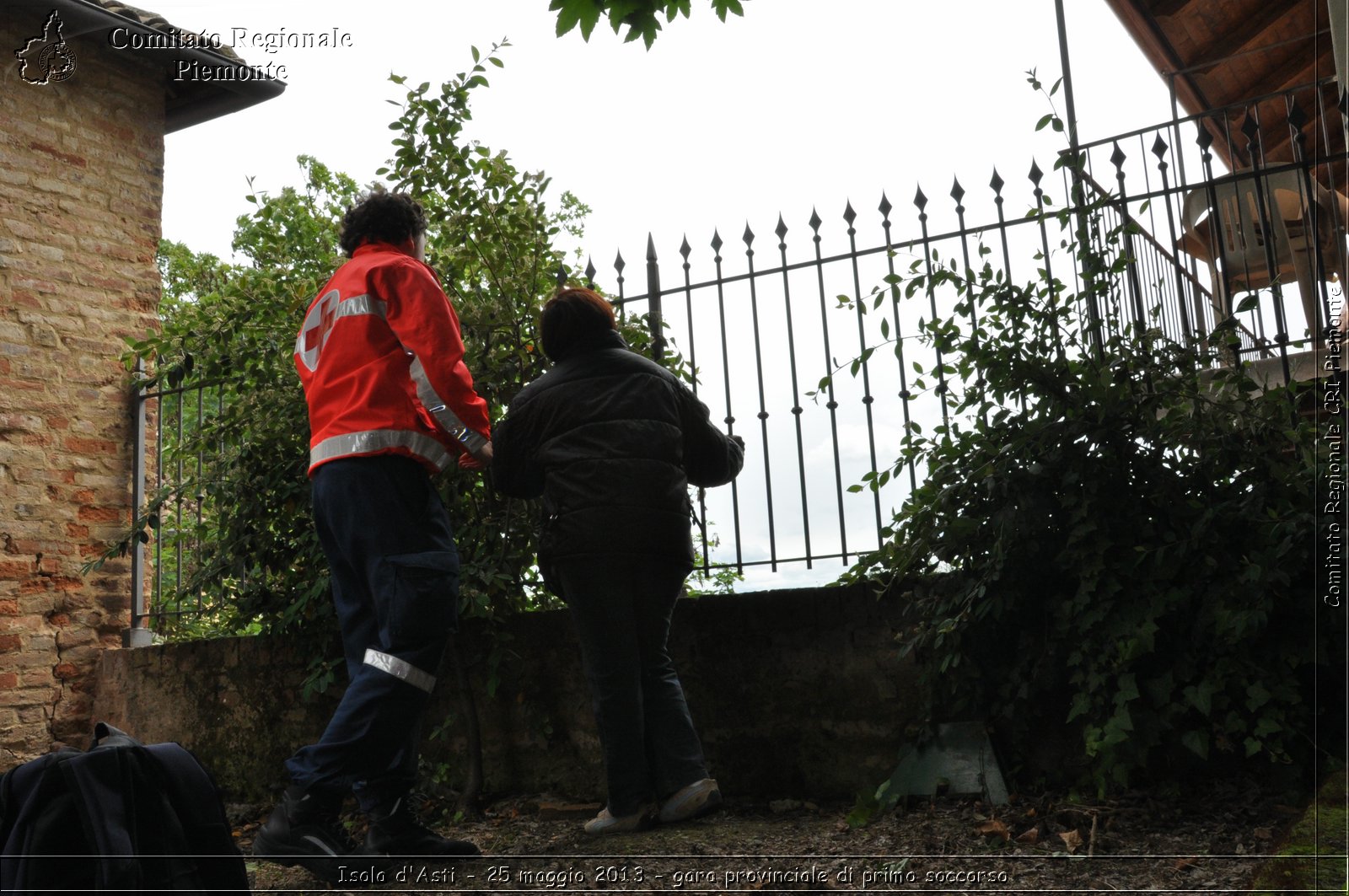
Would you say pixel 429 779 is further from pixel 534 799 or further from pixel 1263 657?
pixel 1263 657

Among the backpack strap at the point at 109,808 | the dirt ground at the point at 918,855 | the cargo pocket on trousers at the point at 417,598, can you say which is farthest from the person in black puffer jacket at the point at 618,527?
the backpack strap at the point at 109,808

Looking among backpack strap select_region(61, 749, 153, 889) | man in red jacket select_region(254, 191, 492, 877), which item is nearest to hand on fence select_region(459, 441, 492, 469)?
man in red jacket select_region(254, 191, 492, 877)

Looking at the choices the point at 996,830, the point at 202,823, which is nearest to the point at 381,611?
the point at 202,823

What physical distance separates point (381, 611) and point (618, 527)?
2.63ft

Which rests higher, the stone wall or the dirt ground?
the stone wall

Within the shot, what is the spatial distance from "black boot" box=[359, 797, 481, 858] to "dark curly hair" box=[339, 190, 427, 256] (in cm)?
191

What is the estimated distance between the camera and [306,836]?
319 centimetres

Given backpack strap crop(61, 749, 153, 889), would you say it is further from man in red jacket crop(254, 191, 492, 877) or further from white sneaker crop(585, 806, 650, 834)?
white sneaker crop(585, 806, 650, 834)

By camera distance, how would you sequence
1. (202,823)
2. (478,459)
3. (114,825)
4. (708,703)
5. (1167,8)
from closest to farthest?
1. (114,825)
2. (202,823)
3. (478,459)
4. (708,703)
5. (1167,8)

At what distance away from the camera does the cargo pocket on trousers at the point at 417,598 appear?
3.25 meters

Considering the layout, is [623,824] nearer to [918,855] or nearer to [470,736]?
[918,855]

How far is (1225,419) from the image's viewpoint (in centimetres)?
342

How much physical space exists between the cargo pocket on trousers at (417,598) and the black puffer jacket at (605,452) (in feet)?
1.48

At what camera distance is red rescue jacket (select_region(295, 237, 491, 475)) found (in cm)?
339
